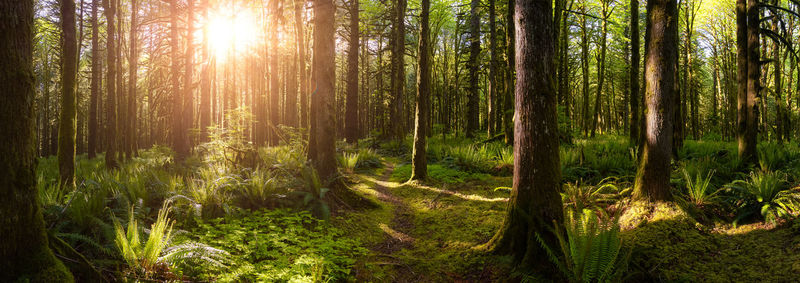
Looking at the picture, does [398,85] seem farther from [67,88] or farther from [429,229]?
[67,88]

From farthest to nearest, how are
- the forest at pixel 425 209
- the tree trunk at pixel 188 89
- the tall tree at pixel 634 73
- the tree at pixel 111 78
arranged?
→ the tree trunk at pixel 188 89 < the tree at pixel 111 78 < the tall tree at pixel 634 73 < the forest at pixel 425 209

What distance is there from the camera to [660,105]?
4.62 m

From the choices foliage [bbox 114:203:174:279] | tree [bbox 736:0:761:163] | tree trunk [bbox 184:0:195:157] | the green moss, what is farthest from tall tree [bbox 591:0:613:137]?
foliage [bbox 114:203:174:279]

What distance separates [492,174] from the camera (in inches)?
352

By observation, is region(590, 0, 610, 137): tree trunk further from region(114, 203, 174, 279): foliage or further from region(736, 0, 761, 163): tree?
region(114, 203, 174, 279): foliage

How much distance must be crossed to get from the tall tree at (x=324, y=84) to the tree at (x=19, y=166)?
4398 mm

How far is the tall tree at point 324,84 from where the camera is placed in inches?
264

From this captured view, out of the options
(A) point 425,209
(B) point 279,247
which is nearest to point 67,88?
(B) point 279,247

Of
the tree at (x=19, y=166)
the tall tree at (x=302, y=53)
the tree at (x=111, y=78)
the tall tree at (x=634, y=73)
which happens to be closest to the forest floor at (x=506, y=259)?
the tree at (x=19, y=166)

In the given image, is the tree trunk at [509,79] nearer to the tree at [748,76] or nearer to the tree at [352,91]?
the tree at [748,76]

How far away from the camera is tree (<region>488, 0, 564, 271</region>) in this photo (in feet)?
11.8

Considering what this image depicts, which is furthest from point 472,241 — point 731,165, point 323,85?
point 731,165

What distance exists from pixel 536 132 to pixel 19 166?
443cm

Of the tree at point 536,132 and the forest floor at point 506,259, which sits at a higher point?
the tree at point 536,132
